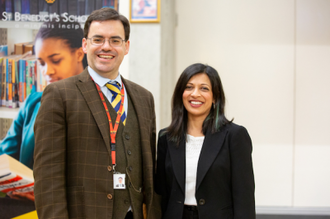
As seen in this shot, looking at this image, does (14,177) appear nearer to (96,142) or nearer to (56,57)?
(56,57)

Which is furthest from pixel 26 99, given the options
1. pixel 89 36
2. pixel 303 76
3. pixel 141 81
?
pixel 303 76

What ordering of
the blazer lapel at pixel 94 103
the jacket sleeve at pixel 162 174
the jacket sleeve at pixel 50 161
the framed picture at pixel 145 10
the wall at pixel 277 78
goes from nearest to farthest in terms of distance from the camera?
the jacket sleeve at pixel 50 161, the blazer lapel at pixel 94 103, the jacket sleeve at pixel 162 174, the framed picture at pixel 145 10, the wall at pixel 277 78

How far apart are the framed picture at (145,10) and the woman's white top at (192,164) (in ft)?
5.62

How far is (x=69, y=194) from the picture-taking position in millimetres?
1738

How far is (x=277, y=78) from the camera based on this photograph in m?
3.91

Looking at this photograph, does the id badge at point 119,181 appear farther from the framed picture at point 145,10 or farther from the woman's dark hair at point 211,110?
the framed picture at point 145,10

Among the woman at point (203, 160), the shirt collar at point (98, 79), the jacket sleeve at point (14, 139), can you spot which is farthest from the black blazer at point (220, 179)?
the jacket sleeve at point (14, 139)

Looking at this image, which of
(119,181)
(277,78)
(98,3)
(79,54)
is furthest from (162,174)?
(277,78)

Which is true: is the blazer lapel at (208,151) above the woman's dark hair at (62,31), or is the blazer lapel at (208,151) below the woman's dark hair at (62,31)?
below

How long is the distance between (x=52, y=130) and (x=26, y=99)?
1810 mm

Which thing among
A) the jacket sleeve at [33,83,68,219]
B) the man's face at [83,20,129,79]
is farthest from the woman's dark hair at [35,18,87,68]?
the jacket sleeve at [33,83,68,219]

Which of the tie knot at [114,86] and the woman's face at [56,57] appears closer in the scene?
the tie knot at [114,86]

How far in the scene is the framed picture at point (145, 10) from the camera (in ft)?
11.1

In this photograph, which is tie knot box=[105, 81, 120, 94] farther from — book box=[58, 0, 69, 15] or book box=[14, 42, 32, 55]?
book box=[14, 42, 32, 55]
